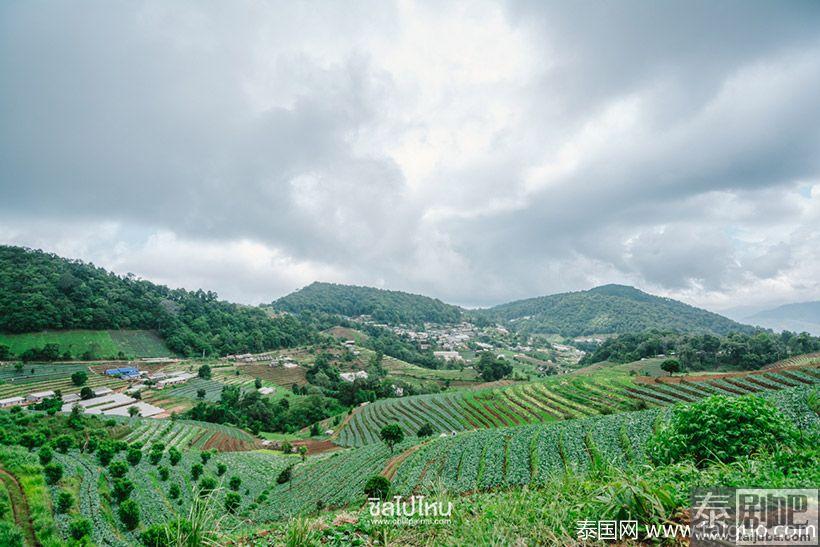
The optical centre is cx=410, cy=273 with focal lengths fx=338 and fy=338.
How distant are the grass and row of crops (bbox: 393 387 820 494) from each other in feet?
273

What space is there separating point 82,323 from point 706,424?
107302mm

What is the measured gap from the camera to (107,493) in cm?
1806

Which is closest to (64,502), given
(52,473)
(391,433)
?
(52,473)

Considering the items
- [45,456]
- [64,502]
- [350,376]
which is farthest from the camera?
[350,376]

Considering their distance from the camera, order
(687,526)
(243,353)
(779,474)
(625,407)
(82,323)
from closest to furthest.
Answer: (687,526)
(779,474)
(625,407)
(82,323)
(243,353)

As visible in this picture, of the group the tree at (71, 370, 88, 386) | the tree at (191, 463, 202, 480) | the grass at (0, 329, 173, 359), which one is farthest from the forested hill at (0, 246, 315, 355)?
the tree at (191, 463, 202, 480)

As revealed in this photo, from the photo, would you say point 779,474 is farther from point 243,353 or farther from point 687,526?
point 243,353

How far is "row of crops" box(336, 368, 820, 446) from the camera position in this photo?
30078 millimetres

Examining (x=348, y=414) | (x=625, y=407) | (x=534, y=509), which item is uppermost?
(x=534, y=509)

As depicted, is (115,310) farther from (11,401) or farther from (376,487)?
(376,487)

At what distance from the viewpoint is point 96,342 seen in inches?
2936

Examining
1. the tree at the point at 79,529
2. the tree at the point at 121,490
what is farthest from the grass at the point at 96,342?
the tree at the point at 79,529

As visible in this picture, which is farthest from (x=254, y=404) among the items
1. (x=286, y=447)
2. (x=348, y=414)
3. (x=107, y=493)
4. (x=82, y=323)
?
(x=82, y=323)

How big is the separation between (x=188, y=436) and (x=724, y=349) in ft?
296
